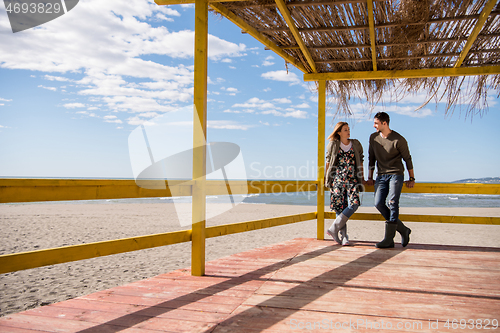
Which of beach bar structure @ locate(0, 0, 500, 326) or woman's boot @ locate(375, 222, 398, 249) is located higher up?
beach bar structure @ locate(0, 0, 500, 326)

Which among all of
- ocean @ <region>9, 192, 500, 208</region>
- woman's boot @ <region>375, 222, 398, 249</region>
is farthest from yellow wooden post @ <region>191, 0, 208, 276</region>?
ocean @ <region>9, 192, 500, 208</region>

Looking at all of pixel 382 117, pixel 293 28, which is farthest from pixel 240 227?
pixel 382 117

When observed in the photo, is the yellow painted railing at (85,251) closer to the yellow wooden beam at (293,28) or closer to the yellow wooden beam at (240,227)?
the yellow wooden beam at (240,227)

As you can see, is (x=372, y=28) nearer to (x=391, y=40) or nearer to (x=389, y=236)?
(x=391, y=40)

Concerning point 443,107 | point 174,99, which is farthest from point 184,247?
point 174,99

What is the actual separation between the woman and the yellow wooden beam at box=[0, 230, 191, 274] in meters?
2.09

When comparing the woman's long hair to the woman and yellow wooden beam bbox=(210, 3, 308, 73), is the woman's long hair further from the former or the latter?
yellow wooden beam bbox=(210, 3, 308, 73)

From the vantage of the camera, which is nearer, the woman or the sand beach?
the woman

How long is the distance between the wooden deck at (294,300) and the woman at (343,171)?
79cm

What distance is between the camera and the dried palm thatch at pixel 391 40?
3.10 metres

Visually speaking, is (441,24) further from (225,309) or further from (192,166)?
(225,309)

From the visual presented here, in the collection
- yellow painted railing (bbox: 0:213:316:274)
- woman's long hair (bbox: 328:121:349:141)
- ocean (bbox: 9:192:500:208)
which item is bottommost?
ocean (bbox: 9:192:500:208)

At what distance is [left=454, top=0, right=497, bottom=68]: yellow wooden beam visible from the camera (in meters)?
2.78

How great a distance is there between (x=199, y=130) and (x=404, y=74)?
2.96m
